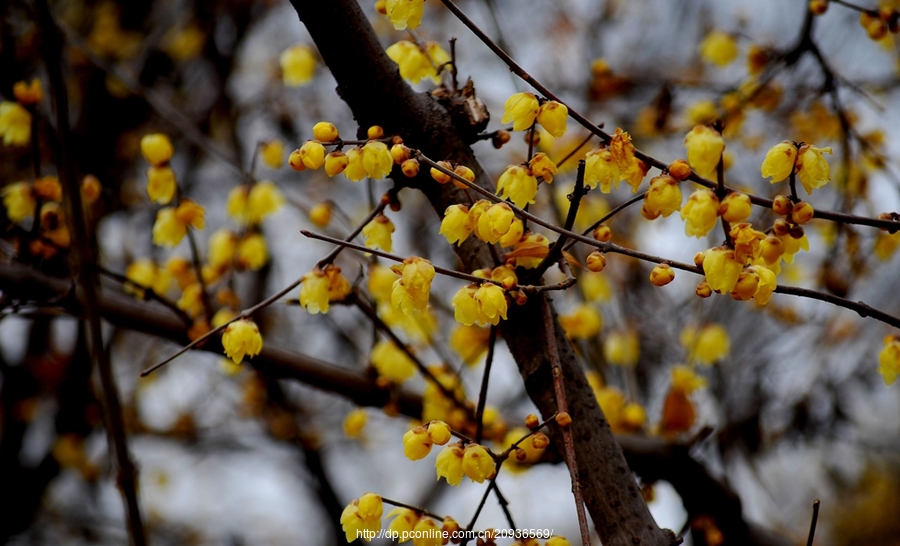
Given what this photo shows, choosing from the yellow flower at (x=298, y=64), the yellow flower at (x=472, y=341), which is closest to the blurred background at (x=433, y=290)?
the yellow flower at (x=472, y=341)

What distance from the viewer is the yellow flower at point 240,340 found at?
5.21 feet

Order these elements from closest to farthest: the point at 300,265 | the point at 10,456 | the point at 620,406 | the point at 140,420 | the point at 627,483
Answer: the point at 627,483
the point at 620,406
the point at 10,456
the point at 140,420
the point at 300,265

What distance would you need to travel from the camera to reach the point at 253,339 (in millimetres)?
1604

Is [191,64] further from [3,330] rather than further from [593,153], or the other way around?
[593,153]

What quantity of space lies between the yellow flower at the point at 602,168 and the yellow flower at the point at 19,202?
68.8 inches

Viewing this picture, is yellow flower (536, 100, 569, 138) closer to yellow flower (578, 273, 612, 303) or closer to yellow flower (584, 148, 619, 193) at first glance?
yellow flower (584, 148, 619, 193)

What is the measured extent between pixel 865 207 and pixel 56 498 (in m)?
5.88

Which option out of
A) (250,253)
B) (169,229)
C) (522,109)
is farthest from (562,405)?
(250,253)

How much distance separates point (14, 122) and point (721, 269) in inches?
83.6

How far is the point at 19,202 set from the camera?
6.88 ft

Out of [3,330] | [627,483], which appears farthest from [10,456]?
[627,483]

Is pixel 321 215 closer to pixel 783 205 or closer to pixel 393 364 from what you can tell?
pixel 393 364

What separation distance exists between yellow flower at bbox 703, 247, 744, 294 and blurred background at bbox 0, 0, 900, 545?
72.1 inches

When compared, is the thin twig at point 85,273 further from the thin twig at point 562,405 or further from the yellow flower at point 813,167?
the yellow flower at point 813,167
